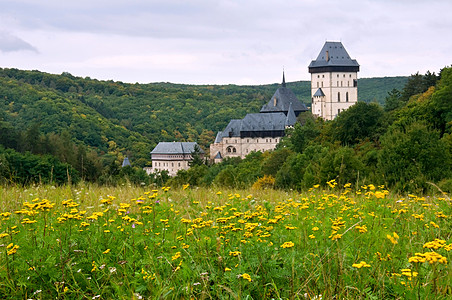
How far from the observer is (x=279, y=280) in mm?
3803

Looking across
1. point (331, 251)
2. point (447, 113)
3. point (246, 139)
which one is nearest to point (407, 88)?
point (447, 113)

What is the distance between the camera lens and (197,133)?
144 meters

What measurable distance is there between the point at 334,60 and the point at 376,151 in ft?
290

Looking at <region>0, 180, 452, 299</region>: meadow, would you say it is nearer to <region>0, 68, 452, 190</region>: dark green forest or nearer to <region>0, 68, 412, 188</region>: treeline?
<region>0, 68, 452, 190</region>: dark green forest

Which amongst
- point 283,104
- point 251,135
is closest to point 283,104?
point 283,104

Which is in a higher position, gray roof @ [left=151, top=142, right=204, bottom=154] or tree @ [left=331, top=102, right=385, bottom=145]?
tree @ [left=331, top=102, right=385, bottom=145]

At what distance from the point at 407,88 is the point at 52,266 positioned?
215 ft

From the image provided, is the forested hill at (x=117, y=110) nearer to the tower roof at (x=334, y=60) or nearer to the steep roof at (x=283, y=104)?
the steep roof at (x=283, y=104)

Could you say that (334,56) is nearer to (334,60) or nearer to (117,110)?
(334,60)

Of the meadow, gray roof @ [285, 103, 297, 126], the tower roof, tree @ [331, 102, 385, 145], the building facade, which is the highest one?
the tower roof

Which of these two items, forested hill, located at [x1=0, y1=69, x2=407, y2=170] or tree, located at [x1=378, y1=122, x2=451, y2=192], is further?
forested hill, located at [x1=0, y1=69, x2=407, y2=170]

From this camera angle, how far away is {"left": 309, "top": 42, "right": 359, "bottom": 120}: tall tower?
115250 millimetres

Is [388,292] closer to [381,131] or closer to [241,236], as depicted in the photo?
[241,236]

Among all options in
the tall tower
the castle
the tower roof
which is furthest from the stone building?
the tower roof
